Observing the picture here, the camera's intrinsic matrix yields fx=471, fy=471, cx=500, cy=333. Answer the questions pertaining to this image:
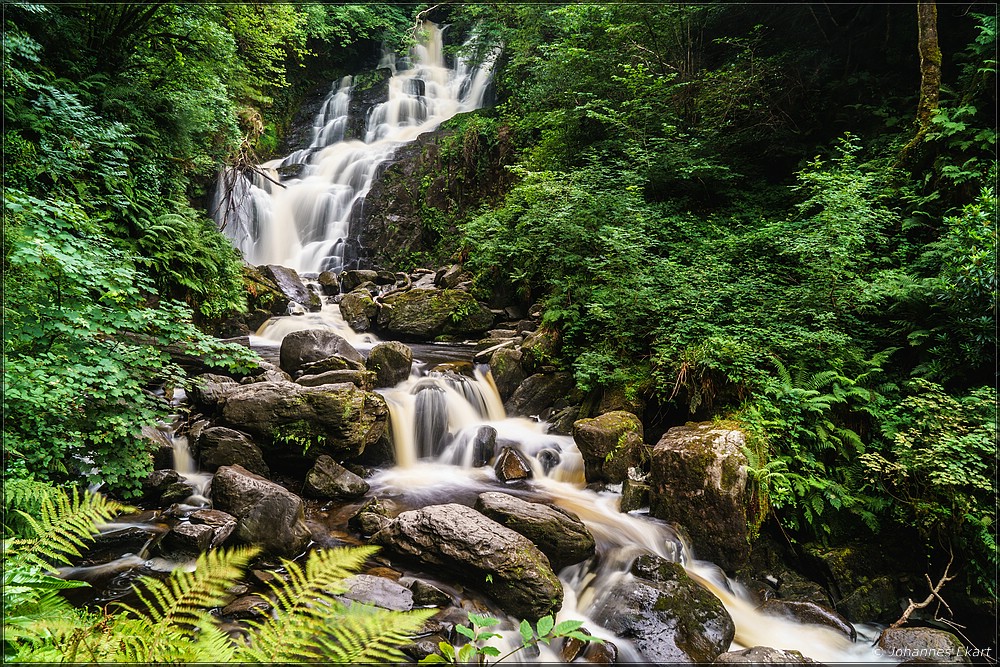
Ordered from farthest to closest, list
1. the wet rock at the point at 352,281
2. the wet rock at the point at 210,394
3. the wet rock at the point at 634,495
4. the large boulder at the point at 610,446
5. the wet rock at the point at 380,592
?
the wet rock at the point at 352,281
the wet rock at the point at 210,394
the large boulder at the point at 610,446
the wet rock at the point at 634,495
the wet rock at the point at 380,592

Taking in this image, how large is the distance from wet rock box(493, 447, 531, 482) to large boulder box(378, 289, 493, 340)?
16.4ft

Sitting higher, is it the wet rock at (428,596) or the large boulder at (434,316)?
the large boulder at (434,316)

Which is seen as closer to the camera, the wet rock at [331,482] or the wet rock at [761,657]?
the wet rock at [761,657]

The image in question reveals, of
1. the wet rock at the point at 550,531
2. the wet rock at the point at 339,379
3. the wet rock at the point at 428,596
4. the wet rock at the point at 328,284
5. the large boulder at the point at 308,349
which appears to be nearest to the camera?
the wet rock at the point at 428,596

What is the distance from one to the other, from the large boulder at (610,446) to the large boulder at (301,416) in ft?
10.3

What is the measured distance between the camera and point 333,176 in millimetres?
17922

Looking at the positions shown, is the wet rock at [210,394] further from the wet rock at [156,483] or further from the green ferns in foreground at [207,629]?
the green ferns in foreground at [207,629]

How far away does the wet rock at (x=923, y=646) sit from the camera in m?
3.96

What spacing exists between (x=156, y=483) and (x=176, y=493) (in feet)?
0.78

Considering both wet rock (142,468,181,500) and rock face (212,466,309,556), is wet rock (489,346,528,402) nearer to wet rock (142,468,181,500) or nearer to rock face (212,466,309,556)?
rock face (212,466,309,556)

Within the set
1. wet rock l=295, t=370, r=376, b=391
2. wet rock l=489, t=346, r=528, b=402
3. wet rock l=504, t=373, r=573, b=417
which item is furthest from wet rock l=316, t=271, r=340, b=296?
wet rock l=504, t=373, r=573, b=417

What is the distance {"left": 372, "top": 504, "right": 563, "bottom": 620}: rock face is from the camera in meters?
4.32

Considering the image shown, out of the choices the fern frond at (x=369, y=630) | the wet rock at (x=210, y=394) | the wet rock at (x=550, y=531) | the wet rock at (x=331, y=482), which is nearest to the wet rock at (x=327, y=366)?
the wet rock at (x=210, y=394)

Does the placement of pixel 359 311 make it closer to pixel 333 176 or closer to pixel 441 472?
pixel 441 472
